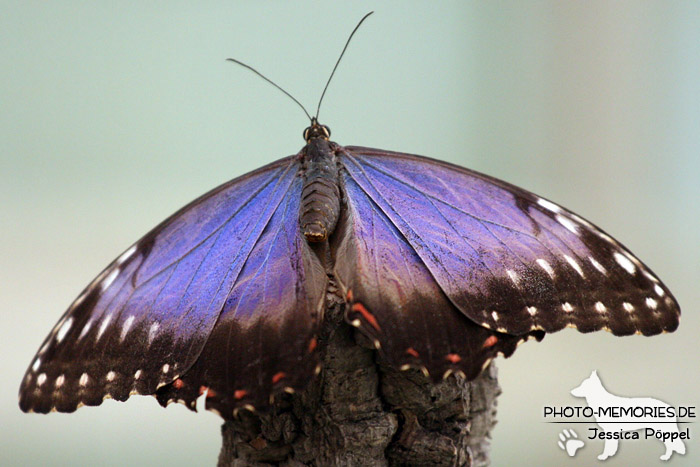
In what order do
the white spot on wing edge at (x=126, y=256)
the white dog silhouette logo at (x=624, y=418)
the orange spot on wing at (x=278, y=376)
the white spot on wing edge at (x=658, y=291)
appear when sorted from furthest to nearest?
the white dog silhouette logo at (x=624, y=418)
the white spot on wing edge at (x=126, y=256)
the white spot on wing edge at (x=658, y=291)
the orange spot on wing at (x=278, y=376)

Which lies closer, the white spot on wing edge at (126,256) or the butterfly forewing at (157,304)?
the butterfly forewing at (157,304)

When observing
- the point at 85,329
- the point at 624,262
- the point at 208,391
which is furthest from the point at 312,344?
the point at 624,262

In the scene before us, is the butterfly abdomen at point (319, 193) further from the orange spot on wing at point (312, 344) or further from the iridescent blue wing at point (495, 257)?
the orange spot on wing at point (312, 344)

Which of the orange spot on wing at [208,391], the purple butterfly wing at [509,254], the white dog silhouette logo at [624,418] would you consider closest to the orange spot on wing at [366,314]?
the purple butterfly wing at [509,254]

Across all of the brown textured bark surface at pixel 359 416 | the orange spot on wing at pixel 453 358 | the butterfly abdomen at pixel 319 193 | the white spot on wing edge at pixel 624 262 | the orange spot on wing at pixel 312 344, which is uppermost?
the butterfly abdomen at pixel 319 193

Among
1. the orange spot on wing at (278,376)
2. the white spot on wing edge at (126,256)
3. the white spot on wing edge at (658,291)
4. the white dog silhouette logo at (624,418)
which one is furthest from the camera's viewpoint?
the white dog silhouette logo at (624,418)

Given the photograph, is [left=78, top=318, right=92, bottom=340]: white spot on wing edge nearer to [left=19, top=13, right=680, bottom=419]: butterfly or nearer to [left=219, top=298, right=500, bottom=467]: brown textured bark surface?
[left=19, top=13, right=680, bottom=419]: butterfly

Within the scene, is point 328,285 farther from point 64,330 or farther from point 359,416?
point 64,330

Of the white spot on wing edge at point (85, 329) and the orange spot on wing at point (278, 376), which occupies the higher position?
the white spot on wing edge at point (85, 329)
